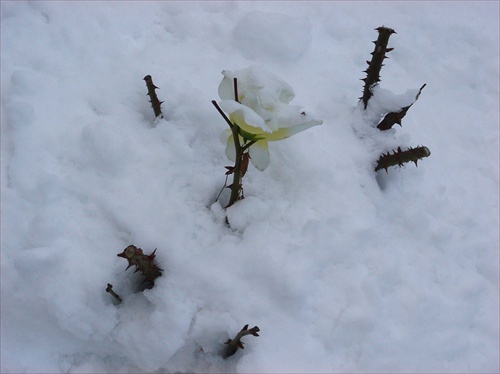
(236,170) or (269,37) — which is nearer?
(236,170)

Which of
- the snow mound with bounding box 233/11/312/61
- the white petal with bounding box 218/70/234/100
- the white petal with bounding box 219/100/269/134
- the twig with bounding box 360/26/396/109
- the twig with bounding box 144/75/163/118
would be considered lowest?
the white petal with bounding box 219/100/269/134

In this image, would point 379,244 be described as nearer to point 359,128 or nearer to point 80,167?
point 359,128

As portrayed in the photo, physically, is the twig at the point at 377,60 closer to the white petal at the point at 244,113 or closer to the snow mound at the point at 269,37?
the snow mound at the point at 269,37

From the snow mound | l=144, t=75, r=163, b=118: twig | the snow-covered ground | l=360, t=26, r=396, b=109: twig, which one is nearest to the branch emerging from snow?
the snow-covered ground

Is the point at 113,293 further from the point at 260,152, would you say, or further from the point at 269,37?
the point at 269,37

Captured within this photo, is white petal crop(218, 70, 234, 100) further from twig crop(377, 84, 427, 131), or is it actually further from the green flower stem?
twig crop(377, 84, 427, 131)

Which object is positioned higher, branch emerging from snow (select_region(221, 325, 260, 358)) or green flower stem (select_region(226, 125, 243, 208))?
green flower stem (select_region(226, 125, 243, 208))

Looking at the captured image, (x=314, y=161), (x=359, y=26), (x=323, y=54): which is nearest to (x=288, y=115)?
(x=314, y=161)

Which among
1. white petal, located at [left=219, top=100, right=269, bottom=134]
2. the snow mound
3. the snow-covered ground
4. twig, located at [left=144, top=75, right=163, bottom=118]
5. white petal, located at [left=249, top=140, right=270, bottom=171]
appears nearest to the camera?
white petal, located at [left=219, top=100, right=269, bottom=134]

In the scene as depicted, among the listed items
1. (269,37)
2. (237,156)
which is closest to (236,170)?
(237,156)

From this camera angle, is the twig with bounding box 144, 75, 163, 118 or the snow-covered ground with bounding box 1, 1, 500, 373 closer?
the snow-covered ground with bounding box 1, 1, 500, 373

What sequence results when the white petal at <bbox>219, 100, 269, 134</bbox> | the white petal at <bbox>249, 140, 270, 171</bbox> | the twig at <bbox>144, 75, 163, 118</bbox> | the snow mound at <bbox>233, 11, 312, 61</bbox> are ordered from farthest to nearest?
the snow mound at <bbox>233, 11, 312, 61</bbox>
the twig at <bbox>144, 75, 163, 118</bbox>
the white petal at <bbox>249, 140, 270, 171</bbox>
the white petal at <bbox>219, 100, 269, 134</bbox>
